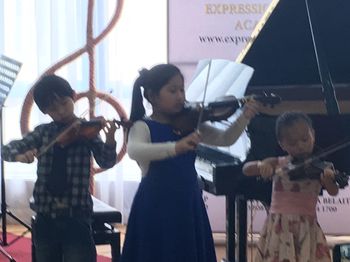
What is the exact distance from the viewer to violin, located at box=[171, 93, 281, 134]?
2.65m

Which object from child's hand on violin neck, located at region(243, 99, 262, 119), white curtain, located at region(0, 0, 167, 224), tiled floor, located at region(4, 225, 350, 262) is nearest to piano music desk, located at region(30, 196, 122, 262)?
child's hand on violin neck, located at region(243, 99, 262, 119)

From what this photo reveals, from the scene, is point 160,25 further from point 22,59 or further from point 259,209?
point 259,209

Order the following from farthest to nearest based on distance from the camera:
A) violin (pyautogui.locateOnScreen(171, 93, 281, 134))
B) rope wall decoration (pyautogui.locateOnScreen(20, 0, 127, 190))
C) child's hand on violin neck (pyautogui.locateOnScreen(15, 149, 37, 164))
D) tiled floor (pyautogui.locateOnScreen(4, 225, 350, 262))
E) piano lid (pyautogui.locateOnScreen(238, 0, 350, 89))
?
rope wall decoration (pyautogui.locateOnScreen(20, 0, 127, 190))
tiled floor (pyautogui.locateOnScreen(4, 225, 350, 262))
piano lid (pyautogui.locateOnScreen(238, 0, 350, 89))
child's hand on violin neck (pyautogui.locateOnScreen(15, 149, 37, 164))
violin (pyautogui.locateOnScreen(171, 93, 281, 134))

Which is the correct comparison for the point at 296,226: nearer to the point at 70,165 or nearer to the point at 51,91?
the point at 70,165

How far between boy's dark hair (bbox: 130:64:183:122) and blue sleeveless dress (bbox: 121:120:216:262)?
0.25 feet

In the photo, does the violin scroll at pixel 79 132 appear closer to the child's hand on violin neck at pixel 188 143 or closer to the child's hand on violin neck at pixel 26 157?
the child's hand on violin neck at pixel 26 157

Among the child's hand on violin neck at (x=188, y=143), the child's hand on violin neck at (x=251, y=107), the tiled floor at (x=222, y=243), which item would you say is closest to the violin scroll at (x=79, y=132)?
the child's hand on violin neck at (x=188, y=143)

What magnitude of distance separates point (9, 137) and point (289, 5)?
9.20 ft

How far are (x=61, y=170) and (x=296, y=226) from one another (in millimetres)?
930

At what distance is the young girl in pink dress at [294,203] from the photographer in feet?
8.55

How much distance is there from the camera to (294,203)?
8.66 ft

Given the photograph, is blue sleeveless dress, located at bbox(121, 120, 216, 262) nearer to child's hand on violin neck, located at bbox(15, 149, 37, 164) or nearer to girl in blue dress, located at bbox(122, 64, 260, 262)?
girl in blue dress, located at bbox(122, 64, 260, 262)

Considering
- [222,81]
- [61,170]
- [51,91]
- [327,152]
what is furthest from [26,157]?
[327,152]

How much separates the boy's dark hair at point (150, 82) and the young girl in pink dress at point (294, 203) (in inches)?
17.2
